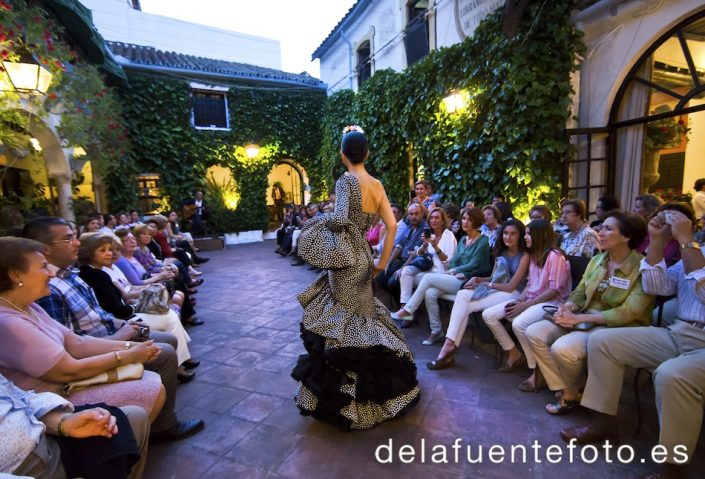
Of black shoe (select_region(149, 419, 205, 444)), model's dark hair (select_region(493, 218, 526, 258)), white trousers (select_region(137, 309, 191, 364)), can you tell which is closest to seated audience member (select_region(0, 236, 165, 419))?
black shoe (select_region(149, 419, 205, 444))

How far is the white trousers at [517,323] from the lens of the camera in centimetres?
270

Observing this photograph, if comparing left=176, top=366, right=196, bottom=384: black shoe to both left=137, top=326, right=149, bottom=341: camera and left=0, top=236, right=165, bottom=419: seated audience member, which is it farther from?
left=0, top=236, right=165, bottom=419: seated audience member

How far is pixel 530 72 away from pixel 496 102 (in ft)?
2.05

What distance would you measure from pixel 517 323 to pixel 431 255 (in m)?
1.43

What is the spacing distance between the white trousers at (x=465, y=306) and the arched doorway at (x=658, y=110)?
341 centimetres

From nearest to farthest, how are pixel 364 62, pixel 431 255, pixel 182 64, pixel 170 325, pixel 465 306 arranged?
1. pixel 170 325
2. pixel 465 306
3. pixel 431 255
4. pixel 364 62
5. pixel 182 64

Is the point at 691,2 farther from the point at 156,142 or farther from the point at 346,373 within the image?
the point at 156,142

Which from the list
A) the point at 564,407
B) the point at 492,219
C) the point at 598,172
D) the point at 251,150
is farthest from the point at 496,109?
the point at 251,150

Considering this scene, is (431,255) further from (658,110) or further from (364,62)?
(364,62)

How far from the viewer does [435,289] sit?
3.69m

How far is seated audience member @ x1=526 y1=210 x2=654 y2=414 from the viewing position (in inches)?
88.9

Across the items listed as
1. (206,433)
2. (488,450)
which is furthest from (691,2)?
(206,433)

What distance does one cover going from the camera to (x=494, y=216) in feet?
12.9

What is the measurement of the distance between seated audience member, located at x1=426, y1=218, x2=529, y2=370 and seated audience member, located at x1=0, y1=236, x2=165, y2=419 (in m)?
2.21
